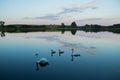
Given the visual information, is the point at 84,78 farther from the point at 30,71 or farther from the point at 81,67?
the point at 30,71

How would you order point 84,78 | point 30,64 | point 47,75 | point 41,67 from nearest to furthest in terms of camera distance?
point 84,78 < point 47,75 < point 41,67 < point 30,64

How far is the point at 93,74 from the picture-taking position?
70.1 ft

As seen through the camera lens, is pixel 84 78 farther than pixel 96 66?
No

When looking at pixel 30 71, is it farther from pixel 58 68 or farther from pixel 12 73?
pixel 58 68

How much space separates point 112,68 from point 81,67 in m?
4.30

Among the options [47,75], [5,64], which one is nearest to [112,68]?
[47,75]

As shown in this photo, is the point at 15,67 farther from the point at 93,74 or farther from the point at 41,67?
the point at 93,74

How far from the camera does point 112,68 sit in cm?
2453

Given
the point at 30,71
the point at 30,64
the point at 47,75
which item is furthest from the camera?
the point at 30,64

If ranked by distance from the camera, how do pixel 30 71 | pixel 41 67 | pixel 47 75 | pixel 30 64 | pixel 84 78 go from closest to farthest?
1. pixel 84 78
2. pixel 47 75
3. pixel 30 71
4. pixel 41 67
5. pixel 30 64

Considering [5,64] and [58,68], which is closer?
[58,68]

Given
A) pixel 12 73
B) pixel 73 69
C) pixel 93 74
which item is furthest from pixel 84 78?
pixel 12 73

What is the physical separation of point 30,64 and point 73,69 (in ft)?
22.4

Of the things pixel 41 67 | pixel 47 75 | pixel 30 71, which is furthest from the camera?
pixel 41 67
